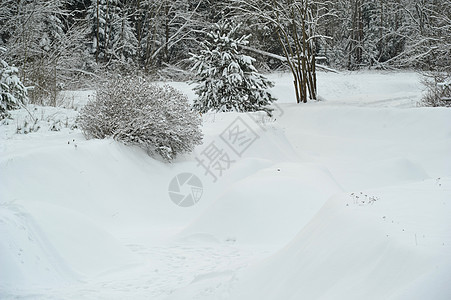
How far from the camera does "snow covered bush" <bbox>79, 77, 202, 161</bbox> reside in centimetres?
862

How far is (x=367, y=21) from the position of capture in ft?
110

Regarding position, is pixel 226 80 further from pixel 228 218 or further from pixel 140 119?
pixel 228 218

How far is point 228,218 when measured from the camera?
21.5 feet

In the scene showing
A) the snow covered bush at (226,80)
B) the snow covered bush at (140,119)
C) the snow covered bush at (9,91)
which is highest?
the snow covered bush at (9,91)

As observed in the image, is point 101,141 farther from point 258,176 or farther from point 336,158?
point 336,158

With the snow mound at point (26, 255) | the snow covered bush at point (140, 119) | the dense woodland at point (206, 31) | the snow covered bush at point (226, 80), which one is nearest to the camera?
the snow mound at point (26, 255)

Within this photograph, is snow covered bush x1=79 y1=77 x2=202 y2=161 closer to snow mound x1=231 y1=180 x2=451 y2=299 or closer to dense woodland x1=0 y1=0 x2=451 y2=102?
snow mound x1=231 y1=180 x2=451 y2=299

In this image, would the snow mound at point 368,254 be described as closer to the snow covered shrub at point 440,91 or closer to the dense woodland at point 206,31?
the snow covered shrub at point 440,91

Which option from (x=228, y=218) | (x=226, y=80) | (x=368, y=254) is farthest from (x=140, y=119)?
(x=368, y=254)

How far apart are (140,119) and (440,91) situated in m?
11.3

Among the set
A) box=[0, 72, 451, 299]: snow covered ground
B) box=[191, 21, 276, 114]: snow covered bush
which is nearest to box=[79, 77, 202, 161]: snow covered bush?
box=[0, 72, 451, 299]: snow covered ground

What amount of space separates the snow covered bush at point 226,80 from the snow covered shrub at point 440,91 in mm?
5817

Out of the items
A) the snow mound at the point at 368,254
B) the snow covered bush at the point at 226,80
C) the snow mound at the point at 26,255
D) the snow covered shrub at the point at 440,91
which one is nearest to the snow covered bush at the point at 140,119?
the snow mound at the point at 26,255

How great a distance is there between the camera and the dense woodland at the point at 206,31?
18.5 metres
